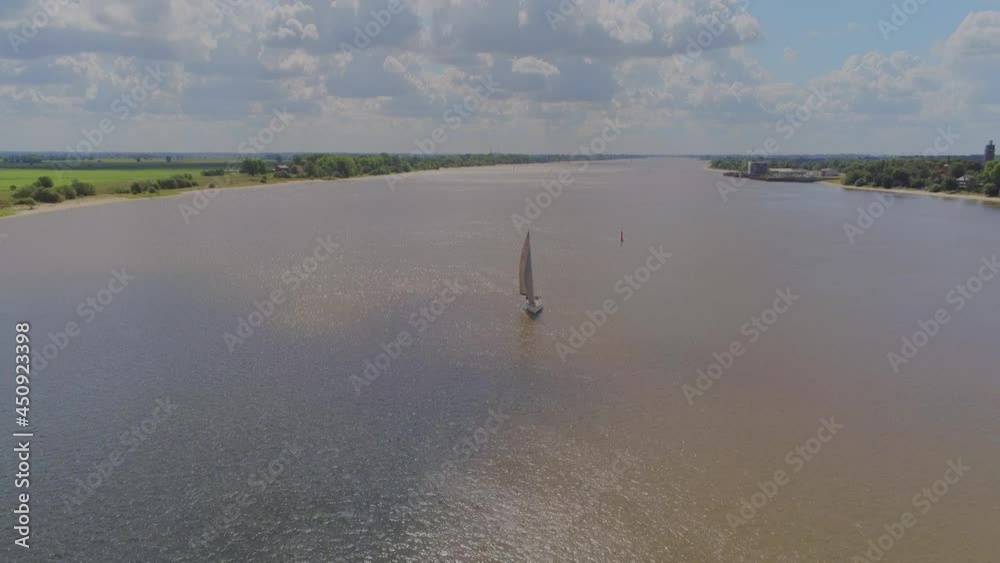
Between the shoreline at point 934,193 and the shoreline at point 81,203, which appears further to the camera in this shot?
the shoreline at point 934,193

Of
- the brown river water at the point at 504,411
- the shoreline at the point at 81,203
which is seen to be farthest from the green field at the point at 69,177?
the brown river water at the point at 504,411

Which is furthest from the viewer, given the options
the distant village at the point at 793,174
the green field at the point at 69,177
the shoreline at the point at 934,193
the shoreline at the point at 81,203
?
the distant village at the point at 793,174

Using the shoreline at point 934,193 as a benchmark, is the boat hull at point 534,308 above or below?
below

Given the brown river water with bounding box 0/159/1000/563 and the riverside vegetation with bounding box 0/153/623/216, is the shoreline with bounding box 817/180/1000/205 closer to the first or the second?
the brown river water with bounding box 0/159/1000/563

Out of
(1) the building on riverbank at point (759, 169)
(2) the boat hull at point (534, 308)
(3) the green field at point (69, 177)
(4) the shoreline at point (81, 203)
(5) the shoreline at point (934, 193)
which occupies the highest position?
(1) the building on riverbank at point (759, 169)

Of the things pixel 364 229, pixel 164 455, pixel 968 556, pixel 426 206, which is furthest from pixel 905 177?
pixel 164 455

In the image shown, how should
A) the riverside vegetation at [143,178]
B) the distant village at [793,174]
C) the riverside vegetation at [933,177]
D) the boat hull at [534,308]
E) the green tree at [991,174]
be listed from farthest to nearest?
the distant village at [793,174] → the riverside vegetation at [933,177] → the green tree at [991,174] → the riverside vegetation at [143,178] → the boat hull at [534,308]

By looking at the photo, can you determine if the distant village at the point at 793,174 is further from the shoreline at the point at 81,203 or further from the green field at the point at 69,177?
the green field at the point at 69,177

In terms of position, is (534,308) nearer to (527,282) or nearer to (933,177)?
(527,282)

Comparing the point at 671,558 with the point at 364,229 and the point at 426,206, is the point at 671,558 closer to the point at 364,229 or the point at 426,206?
the point at 364,229
